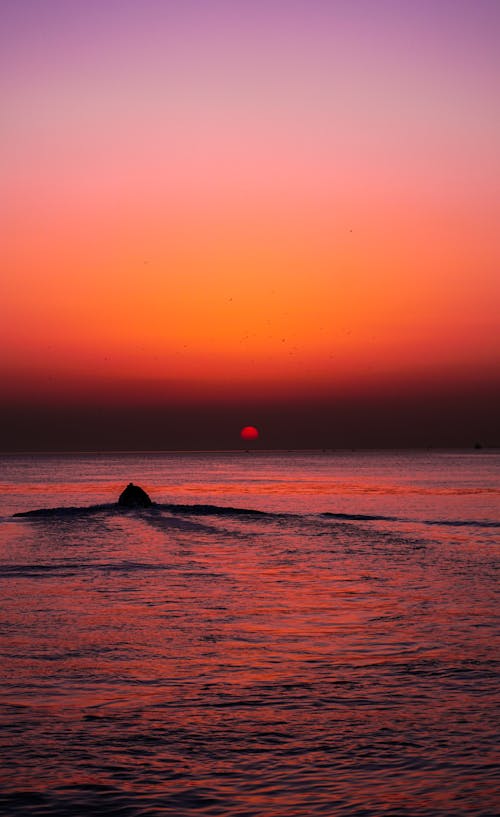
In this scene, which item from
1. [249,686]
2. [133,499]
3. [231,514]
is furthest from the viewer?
[133,499]

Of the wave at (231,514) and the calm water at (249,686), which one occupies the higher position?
the calm water at (249,686)

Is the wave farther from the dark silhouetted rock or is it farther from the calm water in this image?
the calm water

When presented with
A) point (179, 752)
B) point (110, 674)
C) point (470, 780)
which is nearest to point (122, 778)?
point (179, 752)

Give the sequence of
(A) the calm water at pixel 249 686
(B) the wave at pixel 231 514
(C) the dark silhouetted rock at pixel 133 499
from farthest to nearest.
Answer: (C) the dark silhouetted rock at pixel 133 499
(B) the wave at pixel 231 514
(A) the calm water at pixel 249 686

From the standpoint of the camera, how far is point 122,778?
9.36m

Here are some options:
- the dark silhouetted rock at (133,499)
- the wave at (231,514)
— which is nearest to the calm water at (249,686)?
the wave at (231,514)

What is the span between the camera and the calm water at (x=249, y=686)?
9.02 m

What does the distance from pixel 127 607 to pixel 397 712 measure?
1003 centimetres

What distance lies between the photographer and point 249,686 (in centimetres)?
1312

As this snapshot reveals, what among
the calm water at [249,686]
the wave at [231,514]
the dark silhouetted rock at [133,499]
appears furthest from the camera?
the dark silhouetted rock at [133,499]

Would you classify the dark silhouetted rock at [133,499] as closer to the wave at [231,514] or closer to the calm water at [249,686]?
the wave at [231,514]

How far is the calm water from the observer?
29.6 ft

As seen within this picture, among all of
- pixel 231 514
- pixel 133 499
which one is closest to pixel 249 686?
pixel 231 514

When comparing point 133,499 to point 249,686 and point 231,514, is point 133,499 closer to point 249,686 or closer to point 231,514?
point 231,514
